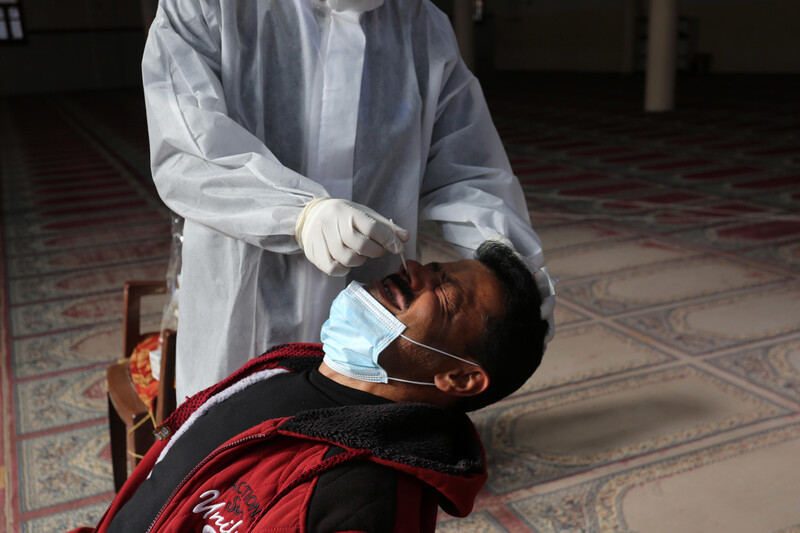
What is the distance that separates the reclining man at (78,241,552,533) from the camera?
1.14 m

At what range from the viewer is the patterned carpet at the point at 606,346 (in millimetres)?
2180

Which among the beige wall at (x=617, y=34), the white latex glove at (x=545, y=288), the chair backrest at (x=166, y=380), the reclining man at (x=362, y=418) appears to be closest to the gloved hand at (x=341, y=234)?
the reclining man at (x=362, y=418)

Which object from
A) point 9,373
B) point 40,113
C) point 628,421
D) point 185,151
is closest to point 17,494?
point 9,373

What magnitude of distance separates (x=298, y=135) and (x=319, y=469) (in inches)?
26.6

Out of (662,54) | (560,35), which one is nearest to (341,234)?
(662,54)

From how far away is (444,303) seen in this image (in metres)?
1.37

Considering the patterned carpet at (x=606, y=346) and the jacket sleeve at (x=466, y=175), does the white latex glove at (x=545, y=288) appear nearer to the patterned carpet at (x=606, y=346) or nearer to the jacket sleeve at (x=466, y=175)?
the jacket sleeve at (x=466, y=175)

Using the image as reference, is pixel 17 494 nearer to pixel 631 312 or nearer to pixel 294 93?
pixel 294 93

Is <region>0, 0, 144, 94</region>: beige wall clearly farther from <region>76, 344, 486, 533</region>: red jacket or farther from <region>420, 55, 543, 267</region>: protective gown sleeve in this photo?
<region>76, 344, 486, 533</region>: red jacket

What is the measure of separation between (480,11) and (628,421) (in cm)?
1917

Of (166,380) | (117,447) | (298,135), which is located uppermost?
(298,135)

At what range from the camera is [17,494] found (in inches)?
91.6

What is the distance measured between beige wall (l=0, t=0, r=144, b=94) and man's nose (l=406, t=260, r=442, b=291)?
61.8 ft

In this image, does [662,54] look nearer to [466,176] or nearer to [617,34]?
[617,34]
